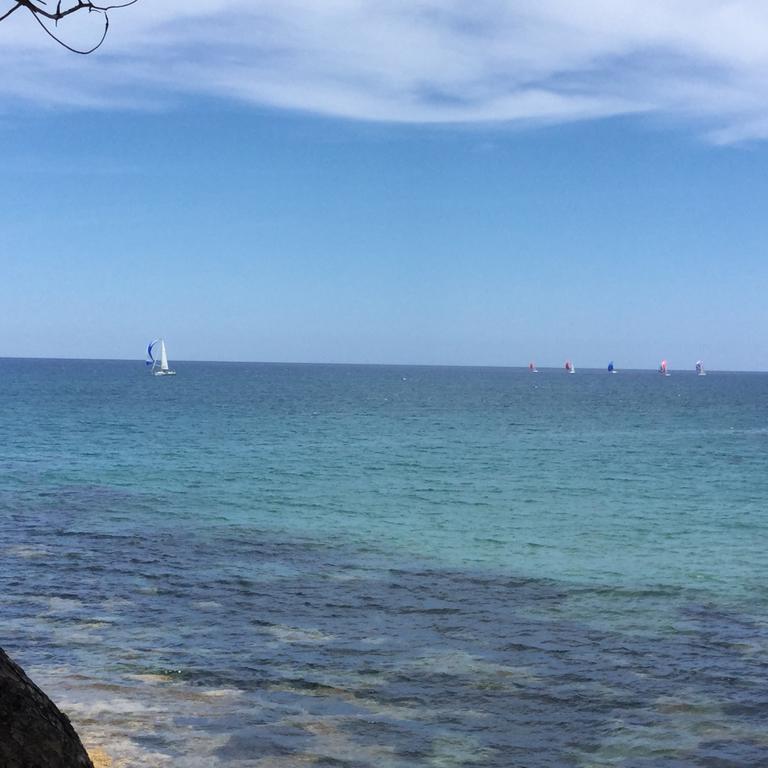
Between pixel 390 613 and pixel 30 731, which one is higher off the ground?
pixel 30 731

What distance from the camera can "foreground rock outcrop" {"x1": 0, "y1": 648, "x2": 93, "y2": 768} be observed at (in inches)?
103

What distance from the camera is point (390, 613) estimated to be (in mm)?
18891

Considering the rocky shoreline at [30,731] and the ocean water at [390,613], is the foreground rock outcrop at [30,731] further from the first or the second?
the ocean water at [390,613]

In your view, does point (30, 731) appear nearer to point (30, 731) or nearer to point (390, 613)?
point (30, 731)

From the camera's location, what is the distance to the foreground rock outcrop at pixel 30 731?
8.58ft

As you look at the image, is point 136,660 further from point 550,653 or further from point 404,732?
point 550,653

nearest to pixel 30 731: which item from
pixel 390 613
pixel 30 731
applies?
pixel 30 731

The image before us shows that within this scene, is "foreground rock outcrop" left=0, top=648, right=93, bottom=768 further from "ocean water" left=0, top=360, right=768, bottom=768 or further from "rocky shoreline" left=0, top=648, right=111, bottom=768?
"ocean water" left=0, top=360, right=768, bottom=768

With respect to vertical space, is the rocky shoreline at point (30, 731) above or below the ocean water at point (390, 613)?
above

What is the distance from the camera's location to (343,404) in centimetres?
12306

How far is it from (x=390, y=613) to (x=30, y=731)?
16.7 m

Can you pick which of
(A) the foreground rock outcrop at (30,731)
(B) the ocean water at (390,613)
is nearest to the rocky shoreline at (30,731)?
(A) the foreground rock outcrop at (30,731)

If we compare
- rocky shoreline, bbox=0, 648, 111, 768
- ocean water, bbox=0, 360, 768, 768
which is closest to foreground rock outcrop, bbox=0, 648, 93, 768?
rocky shoreline, bbox=0, 648, 111, 768

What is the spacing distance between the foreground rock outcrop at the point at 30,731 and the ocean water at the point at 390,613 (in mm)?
Answer: 9492
